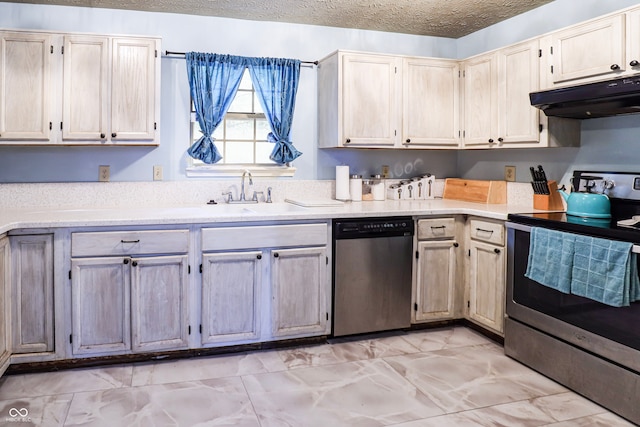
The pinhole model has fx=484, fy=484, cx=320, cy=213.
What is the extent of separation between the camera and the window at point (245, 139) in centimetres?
367

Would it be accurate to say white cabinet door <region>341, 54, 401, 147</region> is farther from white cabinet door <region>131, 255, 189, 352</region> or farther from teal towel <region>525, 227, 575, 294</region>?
white cabinet door <region>131, 255, 189, 352</region>

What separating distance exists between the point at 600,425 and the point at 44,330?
9.41ft

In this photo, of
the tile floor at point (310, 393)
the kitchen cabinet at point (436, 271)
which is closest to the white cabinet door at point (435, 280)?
the kitchen cabinet at point (436, 271)

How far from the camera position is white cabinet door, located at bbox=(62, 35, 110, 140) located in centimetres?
301

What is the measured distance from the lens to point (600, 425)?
2.19 meters

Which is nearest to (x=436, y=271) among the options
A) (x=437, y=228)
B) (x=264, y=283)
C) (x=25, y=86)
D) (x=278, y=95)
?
(x=437, y=228)

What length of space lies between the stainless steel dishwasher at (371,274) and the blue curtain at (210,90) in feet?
3.77

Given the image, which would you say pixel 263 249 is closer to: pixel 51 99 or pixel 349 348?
pixel 349 348

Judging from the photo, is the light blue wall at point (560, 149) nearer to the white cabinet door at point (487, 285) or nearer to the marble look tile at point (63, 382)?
the white cabinet door at point (487, 285)

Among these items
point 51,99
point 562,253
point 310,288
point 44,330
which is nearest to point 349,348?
point 310,288

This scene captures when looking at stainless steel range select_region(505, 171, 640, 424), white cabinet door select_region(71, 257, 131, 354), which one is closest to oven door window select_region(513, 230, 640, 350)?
stainless steel range select_region(505, 171, 640, 424)

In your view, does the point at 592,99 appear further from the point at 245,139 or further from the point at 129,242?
the point at 129,242

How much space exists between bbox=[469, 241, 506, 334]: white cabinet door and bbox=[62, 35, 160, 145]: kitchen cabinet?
7.62ft

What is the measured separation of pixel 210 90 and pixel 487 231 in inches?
85.4
